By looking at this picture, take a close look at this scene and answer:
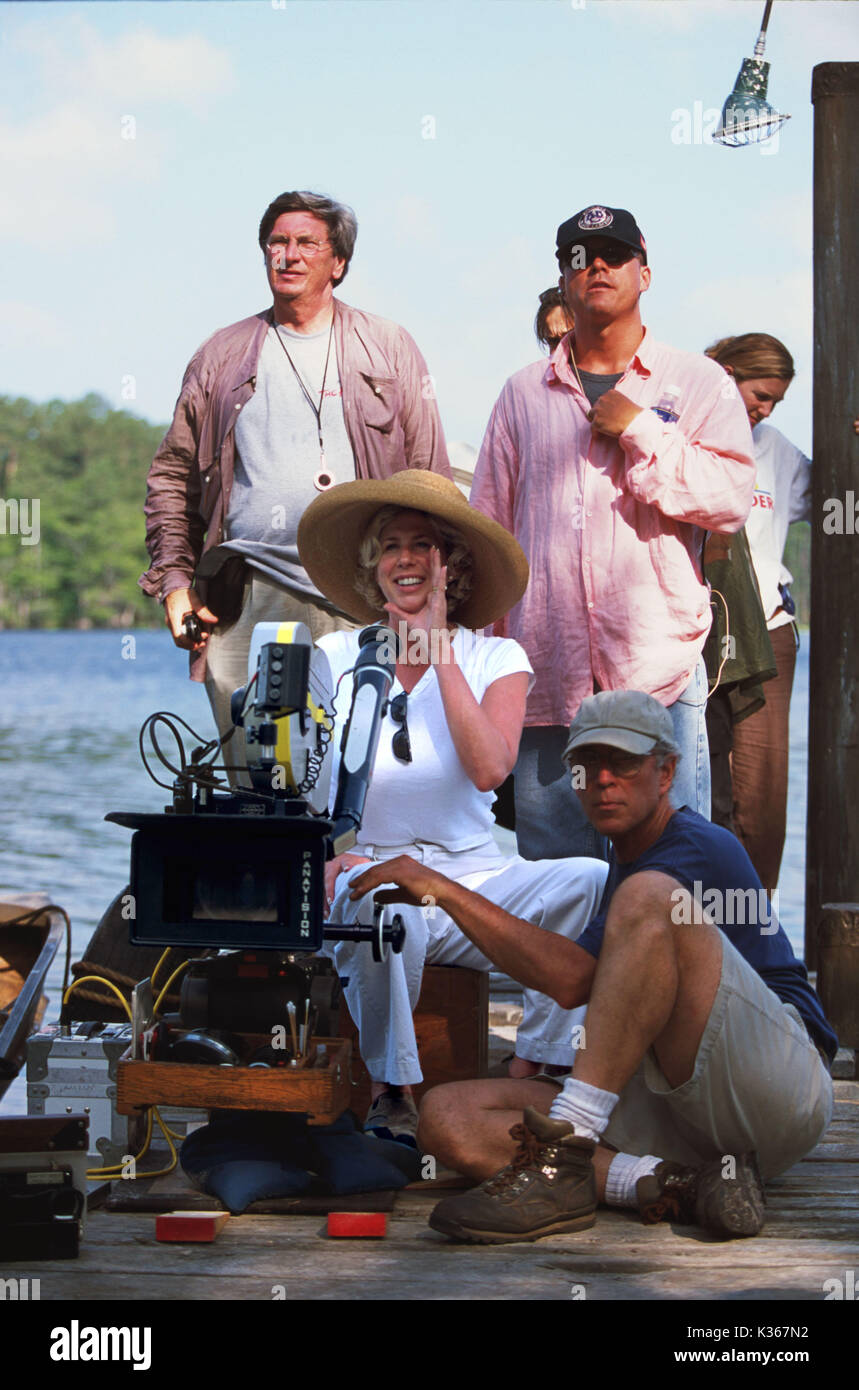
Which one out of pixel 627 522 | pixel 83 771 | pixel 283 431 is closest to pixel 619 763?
pixel 627 522

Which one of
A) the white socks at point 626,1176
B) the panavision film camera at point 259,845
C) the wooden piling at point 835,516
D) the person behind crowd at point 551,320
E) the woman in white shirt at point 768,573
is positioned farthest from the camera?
the wooden piling at point 835,516

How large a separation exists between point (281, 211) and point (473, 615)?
3.88ft

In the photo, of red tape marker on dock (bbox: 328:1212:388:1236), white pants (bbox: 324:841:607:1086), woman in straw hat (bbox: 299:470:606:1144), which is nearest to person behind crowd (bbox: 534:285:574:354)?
woman in straw hat (bbox: 299:470:606:1144)

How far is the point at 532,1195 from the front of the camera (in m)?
2.93

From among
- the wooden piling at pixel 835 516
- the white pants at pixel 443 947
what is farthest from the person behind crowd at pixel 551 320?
the white pants at pixel 443 947

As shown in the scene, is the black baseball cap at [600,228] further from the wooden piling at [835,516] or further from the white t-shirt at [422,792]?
the wooden piling at [835,516]

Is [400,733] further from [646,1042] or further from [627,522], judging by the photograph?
[646,1042]

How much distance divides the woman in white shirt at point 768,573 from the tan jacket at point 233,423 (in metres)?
1.10

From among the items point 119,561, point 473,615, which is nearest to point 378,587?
point 473,615

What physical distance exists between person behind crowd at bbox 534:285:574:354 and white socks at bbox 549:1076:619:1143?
246cm

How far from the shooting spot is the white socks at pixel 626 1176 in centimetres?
306

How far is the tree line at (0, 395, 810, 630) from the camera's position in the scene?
5462cm

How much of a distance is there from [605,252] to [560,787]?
124cm

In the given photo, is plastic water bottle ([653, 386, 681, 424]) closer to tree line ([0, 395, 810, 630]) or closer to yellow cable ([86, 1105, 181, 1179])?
yellow cable ([86, 1105, 181, 1179])
